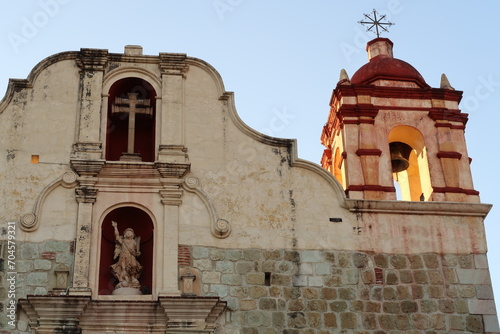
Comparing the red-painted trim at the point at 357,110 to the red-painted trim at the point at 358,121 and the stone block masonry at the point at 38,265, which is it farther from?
the stone block masonry at the point at 38,265

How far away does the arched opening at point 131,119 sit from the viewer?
15219 millimetres

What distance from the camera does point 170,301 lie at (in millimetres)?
13203

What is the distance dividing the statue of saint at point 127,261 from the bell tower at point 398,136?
3.74 metres

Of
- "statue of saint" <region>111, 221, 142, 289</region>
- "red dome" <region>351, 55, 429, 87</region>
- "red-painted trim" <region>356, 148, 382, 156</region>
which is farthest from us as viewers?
"red dome" <region>351, 55, 429, 87</region>

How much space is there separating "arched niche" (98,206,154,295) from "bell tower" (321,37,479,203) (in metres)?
3.46

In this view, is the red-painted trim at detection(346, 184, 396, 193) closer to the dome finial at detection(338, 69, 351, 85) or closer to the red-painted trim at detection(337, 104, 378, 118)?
the red-painted trim at detection(337, 104, 378, 118)

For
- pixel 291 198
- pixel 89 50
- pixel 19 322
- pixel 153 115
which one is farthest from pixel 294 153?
pixel 19 322

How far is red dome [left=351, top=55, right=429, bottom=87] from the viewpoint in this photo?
56.5 ft

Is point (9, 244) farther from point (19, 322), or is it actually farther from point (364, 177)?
point (364, 177)

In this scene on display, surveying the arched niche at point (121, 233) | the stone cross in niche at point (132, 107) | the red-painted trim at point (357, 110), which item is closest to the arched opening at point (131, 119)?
the stone cross in niche at point (132, 107)

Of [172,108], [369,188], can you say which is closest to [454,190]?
[369,188]

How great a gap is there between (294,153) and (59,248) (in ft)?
12.8

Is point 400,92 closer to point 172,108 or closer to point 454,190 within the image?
point 454,190

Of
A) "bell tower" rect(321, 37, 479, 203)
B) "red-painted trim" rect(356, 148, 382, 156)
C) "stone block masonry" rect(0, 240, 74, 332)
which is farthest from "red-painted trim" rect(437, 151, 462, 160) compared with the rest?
"stone block masonry" rect(0, 240, 74, 332)
